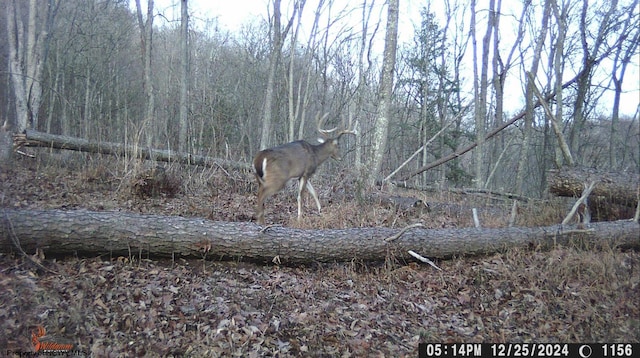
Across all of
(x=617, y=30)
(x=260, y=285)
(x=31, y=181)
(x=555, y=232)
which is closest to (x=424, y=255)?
(x=555, y=232)

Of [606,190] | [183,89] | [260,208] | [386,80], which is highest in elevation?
[183,89]

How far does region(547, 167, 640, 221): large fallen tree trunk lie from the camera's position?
766 centimetres

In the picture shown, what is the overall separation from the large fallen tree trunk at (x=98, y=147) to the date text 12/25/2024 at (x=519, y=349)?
7630mm

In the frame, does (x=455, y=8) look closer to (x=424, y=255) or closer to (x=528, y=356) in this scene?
(x=424, y=255)

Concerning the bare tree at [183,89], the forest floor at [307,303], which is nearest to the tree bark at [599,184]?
the forest floor at [307,303]

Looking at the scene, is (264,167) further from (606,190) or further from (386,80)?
(606,190)

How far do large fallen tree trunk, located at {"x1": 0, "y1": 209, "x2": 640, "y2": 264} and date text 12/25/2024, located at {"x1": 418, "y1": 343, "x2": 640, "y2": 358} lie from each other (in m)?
2.09

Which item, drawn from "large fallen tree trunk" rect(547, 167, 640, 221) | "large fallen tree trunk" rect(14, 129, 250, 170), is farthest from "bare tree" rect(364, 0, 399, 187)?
"large fallen tree trunk" rect(547, 167, 640, 221)

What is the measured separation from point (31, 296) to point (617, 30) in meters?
15.7

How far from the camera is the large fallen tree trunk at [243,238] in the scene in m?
5.35

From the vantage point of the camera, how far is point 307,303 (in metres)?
5.48

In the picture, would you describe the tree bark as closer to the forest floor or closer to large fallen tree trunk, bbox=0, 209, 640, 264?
large fallen tree trunk, bbox=0, 209, 640, 264

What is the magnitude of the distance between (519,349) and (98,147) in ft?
32.4

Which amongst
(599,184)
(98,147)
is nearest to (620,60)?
(599,184)
